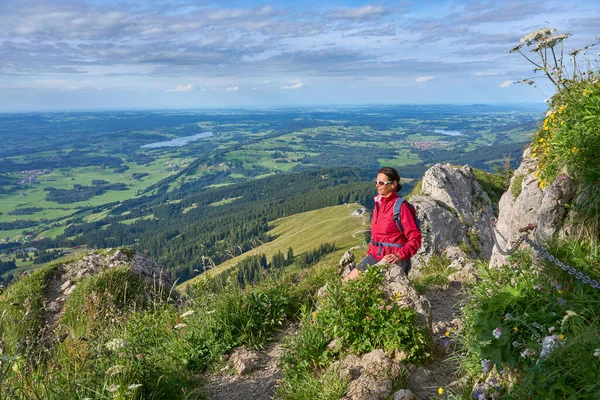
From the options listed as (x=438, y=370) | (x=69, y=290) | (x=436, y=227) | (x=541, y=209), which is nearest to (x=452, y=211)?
(x=436, y=227)

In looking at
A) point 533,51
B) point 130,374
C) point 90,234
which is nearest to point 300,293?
point 130,374

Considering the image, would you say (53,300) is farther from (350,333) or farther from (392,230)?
(392,230)

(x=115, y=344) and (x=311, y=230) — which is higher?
(x=115, y=344)

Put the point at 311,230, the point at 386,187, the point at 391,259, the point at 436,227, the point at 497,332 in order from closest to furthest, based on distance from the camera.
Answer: the point at 497,332 < the point at 391,259 < the point at 386,187 < the point at 436,227 < the point at 311,230

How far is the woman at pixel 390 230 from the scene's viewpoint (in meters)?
7.16

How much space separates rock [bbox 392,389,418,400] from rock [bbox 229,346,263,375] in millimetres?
2696

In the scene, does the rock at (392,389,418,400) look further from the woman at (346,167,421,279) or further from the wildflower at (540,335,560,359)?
the woman at (346,167,421,279)

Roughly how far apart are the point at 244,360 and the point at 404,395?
9.74 ft

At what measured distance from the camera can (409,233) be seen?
720 centimetres

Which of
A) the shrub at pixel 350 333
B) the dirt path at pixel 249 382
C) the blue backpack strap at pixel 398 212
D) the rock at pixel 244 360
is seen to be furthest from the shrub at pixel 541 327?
the rock at pixel 244 360

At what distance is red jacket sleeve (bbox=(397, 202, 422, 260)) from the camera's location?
7.14 meters

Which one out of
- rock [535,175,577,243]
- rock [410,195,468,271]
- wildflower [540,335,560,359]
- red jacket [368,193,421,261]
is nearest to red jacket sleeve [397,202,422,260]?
red jacket [368,193,421,261]

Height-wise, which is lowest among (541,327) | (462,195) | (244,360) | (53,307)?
(53,307)

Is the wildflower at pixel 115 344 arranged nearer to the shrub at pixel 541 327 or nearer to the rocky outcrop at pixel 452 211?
the shrub at pixel 541 327
